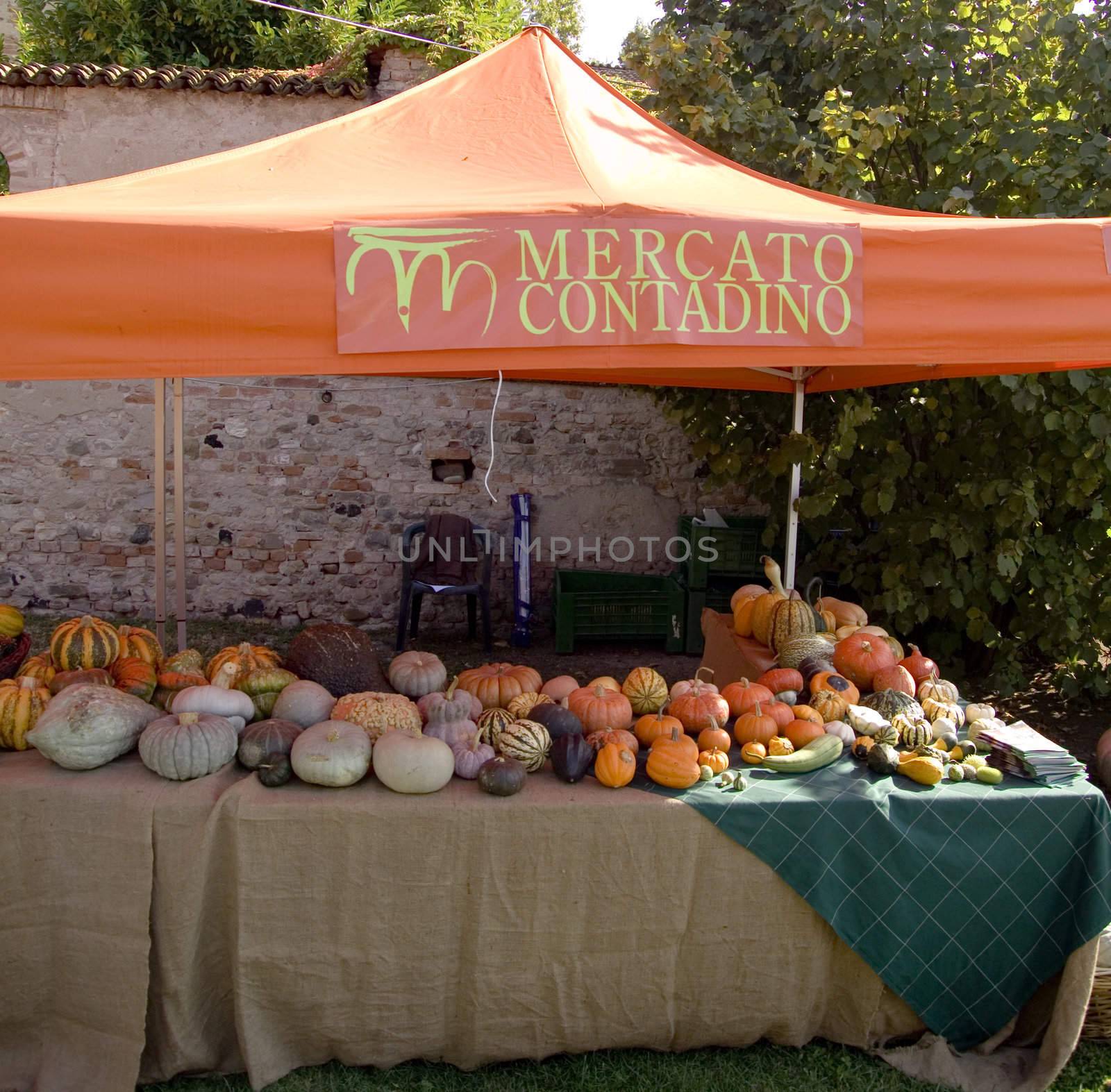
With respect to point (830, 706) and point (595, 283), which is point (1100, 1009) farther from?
point (595, 283)

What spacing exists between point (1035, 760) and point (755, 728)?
2.77 feet

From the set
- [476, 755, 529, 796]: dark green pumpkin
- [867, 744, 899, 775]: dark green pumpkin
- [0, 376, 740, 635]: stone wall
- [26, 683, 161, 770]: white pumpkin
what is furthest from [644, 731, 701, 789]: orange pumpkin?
[0, 376, 740, 635]: stone wall

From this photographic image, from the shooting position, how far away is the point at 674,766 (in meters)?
2.84

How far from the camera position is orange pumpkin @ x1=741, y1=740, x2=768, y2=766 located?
3.03 meters

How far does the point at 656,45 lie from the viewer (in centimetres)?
573

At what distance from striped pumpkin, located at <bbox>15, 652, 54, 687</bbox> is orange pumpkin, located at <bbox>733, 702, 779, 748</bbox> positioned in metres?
2.33

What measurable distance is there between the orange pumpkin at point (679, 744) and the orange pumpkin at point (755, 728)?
0.17 metres

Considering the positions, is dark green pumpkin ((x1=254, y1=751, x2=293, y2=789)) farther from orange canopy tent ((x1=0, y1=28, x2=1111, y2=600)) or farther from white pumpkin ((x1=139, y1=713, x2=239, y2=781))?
orange canopy tent ((x1=0, y1=28, x2=1111, y2=600))

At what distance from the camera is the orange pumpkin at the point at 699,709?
3.20m

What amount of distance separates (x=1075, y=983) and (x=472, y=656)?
4.97m

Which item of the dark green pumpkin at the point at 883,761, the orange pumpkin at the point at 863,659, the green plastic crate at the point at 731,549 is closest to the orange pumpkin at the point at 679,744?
the dark green pumpkin at the point at 883,761

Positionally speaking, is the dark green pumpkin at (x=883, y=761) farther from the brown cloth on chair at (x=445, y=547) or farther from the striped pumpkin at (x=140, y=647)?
the brown cloth on chair at (x=445, y=547)

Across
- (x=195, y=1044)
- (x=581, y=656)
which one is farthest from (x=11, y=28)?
(x=195, y=1044)

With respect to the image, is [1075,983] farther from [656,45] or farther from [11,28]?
[11,28]
